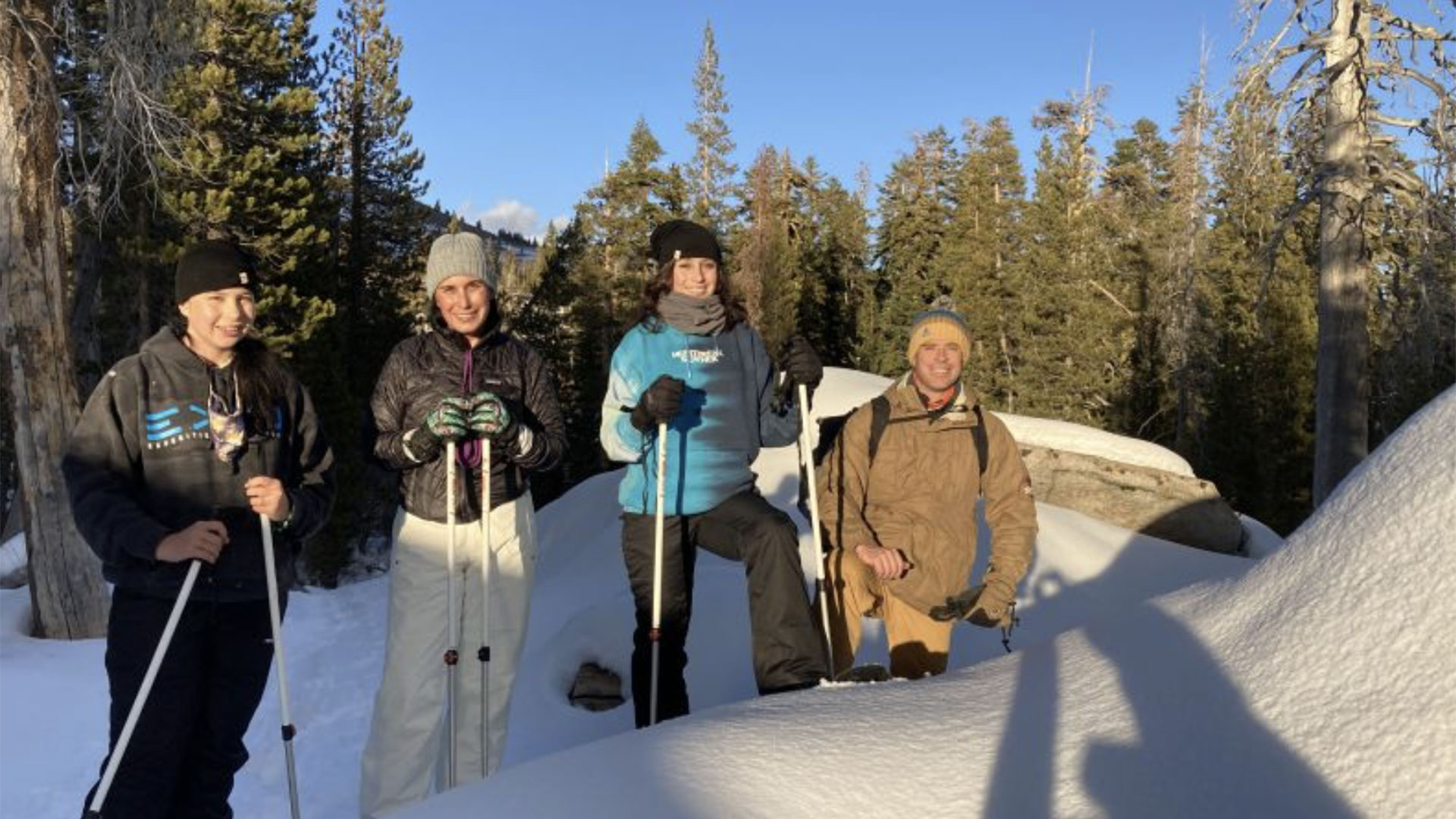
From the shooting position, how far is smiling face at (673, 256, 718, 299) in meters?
3.84

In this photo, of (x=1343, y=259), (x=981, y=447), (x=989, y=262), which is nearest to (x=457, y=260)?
(x=981, y=447)

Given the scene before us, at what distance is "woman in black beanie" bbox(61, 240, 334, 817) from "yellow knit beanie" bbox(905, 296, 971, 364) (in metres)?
2.44

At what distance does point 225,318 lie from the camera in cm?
318

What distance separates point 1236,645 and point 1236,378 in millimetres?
26863

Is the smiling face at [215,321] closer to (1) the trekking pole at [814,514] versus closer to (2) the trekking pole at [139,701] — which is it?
(2) the trekking pole at [139,701]

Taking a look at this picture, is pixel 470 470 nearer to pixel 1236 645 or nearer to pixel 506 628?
pixel 506 628

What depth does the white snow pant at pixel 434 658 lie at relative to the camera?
3.53 m

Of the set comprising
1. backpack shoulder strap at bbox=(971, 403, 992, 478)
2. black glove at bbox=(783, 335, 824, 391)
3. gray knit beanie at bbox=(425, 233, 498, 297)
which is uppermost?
gray knit beanie at bbox=(425, 233, 498, 297)

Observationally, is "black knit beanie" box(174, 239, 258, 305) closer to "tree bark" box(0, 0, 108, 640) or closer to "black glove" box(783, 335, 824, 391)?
"black glove" box(783, 335, 824, 391)

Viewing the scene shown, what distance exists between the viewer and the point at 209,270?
3.13 meters

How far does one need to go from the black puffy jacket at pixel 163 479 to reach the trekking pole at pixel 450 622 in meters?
0.47

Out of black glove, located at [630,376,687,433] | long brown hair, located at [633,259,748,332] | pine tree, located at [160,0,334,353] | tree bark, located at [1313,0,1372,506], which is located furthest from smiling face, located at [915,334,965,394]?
pine tree, located at [160,0,334,353]

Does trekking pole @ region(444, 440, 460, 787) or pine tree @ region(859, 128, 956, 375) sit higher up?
pine tree @ region(859, 128, 956, 375)

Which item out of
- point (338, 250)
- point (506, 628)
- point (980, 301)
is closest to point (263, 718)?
point (506, 628)
